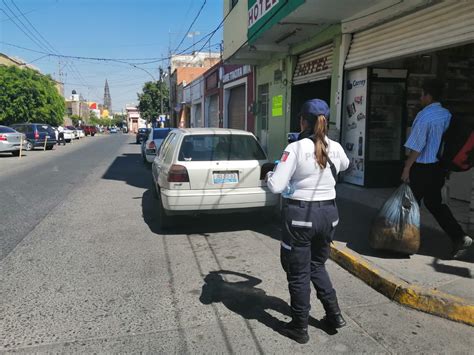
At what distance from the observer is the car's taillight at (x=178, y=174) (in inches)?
242

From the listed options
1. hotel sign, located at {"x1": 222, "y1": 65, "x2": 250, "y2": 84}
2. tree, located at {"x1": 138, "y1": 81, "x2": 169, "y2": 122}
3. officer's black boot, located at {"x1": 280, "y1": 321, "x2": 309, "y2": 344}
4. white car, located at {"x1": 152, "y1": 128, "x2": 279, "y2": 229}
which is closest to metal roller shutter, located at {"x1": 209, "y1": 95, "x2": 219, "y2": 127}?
hotel sign, located at {"x1": 222, "y1": 65, "x2": 250, "y2": 84}

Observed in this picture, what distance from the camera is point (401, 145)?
28.6ft

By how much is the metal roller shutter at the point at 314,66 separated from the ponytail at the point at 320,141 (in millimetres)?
6857

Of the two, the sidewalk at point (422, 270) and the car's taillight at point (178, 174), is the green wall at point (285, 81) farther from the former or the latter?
the car's taillight at point (178, 174)

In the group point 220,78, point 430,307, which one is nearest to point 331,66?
point 430,307

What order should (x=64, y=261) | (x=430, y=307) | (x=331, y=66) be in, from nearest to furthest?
(x=430, y=307), (x=64, y=261), (x=331, y=66)

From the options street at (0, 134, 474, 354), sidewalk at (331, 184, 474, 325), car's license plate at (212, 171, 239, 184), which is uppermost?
Answer: car's license plate at (212, 171, 239, 184)

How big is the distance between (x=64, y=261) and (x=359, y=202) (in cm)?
521

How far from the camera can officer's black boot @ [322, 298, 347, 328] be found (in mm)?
3436

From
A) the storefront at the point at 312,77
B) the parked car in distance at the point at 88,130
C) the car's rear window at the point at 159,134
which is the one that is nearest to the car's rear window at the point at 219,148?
the storefront at the point at 312,77

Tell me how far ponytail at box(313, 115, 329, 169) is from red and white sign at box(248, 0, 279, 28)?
6.42 m

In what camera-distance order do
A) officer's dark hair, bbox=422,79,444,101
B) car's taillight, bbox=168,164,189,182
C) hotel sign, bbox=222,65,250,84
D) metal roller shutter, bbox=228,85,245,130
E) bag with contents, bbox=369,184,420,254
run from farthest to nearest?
metal roller shutter, bbox=228,85,245,130 → hotel sign, bbox=222,65,250,84 → car's taillight, bbox=168,164,189,182 → officer's dark hair, bbox=422,79,444,101 → bag with contents, bbox=369,184,420,254

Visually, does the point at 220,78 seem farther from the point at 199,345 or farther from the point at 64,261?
the point at 199,345

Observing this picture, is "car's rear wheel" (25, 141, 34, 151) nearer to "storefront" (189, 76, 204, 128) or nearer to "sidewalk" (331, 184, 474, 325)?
"storefront" (189, 76, 204, 128)
